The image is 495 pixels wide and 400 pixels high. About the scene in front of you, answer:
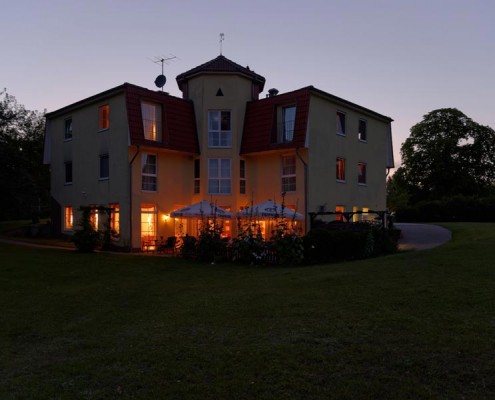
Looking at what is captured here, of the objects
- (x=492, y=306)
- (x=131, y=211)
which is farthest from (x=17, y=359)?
(x=131, y=211)

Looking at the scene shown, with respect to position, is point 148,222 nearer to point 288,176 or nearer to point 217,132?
point 217,132

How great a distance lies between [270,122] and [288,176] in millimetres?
2812

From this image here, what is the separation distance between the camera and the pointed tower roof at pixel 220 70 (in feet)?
75.9

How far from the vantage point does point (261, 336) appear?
6133 mm

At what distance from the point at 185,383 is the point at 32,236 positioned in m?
27.0

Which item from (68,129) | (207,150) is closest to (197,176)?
(207,150)

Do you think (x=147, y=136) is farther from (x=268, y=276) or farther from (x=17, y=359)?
(x=17, y=359)

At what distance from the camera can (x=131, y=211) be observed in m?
21.1

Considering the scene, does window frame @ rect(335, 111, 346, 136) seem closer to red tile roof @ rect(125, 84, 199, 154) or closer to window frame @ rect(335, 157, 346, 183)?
window frame @ rect(335, 157, 346, 183)

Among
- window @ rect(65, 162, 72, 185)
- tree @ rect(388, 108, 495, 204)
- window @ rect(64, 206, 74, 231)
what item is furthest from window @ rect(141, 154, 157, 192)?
tree @ rect(388, 108, 495, 204)

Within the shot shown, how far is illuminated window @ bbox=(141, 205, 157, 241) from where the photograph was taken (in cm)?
2175

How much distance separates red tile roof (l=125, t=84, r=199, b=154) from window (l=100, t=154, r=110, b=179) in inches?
120

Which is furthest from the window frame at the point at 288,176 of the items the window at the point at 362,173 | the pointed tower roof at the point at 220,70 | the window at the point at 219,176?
the window at the point at 362,173

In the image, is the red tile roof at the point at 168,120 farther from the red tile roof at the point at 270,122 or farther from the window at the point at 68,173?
the window at the point at 68,173
